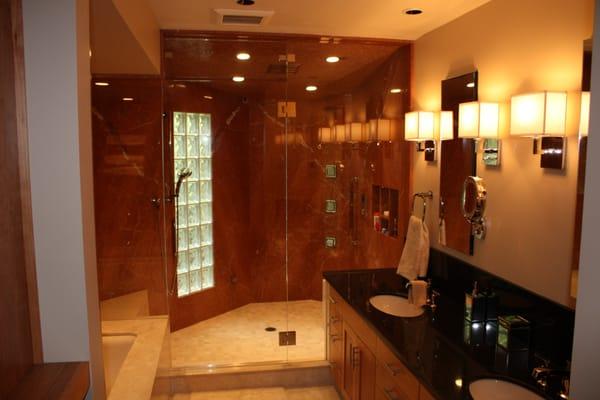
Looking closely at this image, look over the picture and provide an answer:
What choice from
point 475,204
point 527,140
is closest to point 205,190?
point 475,204

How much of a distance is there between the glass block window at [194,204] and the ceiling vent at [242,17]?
1021 mm

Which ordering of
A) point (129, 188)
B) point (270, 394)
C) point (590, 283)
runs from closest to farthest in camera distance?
1. point (590, 283)
2. point (270, 394)
3. point (129, 188)

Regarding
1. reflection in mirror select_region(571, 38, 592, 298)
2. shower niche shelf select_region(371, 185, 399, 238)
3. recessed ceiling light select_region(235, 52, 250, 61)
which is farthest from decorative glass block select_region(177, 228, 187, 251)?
reflection in mirror select_region(571, 38, 592, 298)

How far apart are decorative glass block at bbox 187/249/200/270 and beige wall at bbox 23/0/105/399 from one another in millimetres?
2845

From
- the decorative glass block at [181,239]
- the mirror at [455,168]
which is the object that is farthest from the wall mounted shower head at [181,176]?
the mirror at [455,168]

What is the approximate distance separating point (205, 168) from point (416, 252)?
1.99 metres

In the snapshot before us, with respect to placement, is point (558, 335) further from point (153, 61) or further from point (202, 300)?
point (202, 300)

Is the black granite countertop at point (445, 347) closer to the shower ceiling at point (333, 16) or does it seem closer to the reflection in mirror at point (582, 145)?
the reflection in mirror at point (582, 145)

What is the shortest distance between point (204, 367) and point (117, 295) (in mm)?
893

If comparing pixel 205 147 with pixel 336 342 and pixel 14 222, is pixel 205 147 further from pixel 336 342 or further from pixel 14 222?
pixel 14 222

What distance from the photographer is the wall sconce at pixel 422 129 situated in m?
3.12

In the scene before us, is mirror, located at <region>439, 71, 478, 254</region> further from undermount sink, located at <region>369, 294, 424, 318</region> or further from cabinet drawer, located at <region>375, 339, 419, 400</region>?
cabinet drawer, located at <region>375, 339, 419, 400</region>

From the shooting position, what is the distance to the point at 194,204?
4.09 metres

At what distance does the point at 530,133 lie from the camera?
2.04 m
